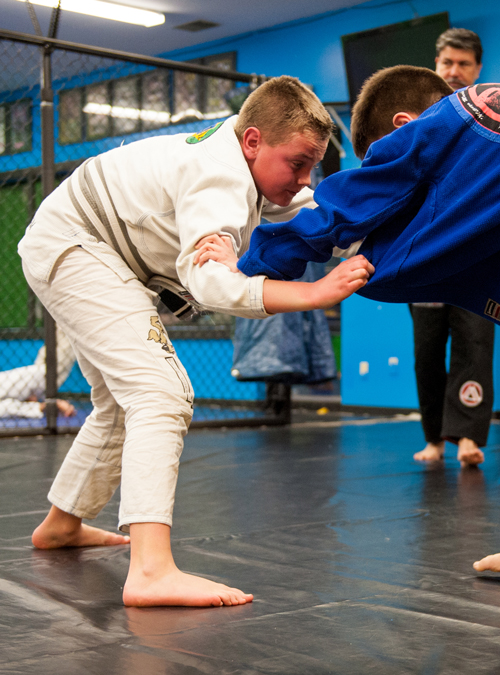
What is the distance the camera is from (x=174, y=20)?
20.8 feet

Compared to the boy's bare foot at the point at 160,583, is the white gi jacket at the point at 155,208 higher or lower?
higher

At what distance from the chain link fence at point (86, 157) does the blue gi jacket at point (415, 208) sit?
2.86m

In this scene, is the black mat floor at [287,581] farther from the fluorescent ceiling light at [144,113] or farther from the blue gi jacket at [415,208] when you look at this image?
the fluorescent ceiling light at [144,113]

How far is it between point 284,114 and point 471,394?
1779 mm

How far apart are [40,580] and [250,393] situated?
4.79 meters

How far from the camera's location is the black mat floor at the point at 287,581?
1077 millimetres

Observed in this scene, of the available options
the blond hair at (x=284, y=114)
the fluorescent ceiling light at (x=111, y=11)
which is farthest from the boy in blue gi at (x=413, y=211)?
the fluorescent ceiling light at (x=111, y=11)

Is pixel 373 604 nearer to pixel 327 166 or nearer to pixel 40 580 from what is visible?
pixel 40 580

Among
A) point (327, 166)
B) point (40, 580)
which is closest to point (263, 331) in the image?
point (327, 166)

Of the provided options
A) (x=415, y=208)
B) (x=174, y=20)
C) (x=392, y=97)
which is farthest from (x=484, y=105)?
(x=174, y=20)

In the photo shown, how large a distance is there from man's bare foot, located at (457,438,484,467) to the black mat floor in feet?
0.28

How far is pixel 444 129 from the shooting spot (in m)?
1.23

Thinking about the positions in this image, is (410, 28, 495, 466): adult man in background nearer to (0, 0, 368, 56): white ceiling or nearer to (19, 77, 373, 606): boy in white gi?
(19, 77, 373, 606): boy in white gi

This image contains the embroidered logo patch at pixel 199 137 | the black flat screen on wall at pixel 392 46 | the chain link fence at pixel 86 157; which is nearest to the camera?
the embroidered logo patch at pixel 199 137
